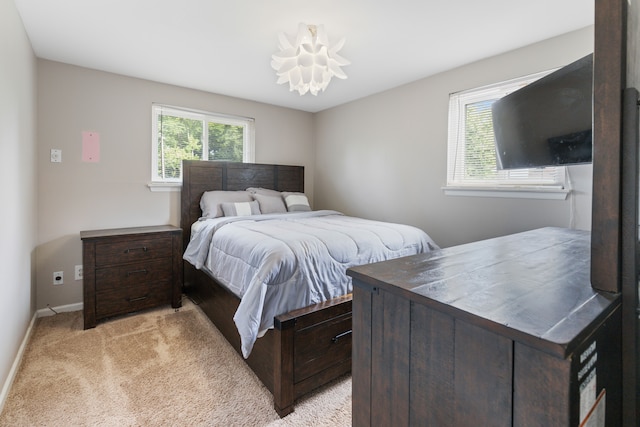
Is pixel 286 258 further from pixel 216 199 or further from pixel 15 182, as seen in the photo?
pixel 216 199

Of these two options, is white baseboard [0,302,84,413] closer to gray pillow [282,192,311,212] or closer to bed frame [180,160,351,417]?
bed frame [180,160,351,417]

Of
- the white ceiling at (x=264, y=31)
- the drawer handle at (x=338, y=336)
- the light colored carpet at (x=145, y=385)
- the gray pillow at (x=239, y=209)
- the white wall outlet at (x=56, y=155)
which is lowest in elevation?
the light colored carpet at (x=145, y=385)

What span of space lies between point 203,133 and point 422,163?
97.5 inches

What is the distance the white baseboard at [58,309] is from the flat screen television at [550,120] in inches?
151

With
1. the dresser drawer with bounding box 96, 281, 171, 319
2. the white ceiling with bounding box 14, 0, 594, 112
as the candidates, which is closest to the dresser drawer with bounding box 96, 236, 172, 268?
the dresser drawer with bounding box 96, 281, 171, 319

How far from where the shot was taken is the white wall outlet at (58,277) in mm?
2836

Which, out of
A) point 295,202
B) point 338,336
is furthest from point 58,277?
point 338,336

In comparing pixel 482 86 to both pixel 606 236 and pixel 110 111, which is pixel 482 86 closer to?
pixel 606 236

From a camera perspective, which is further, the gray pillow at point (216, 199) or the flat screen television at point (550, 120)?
the gray pillow at point (216, 199)

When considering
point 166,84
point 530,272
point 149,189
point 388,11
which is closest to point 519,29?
point 388,11

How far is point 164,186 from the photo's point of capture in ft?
10.9

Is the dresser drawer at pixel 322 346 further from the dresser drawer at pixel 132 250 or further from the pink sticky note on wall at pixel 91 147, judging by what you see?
the pink sticky note on wall at pixel 91 147

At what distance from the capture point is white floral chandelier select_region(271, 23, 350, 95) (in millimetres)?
1959

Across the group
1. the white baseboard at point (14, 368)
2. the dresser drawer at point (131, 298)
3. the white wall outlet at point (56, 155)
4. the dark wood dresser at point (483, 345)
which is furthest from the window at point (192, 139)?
the dark wood dresser at point (483, 345)
